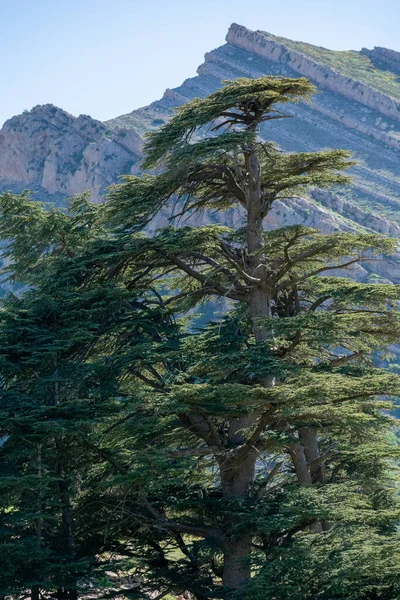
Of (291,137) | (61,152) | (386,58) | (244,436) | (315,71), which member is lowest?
(244,436)

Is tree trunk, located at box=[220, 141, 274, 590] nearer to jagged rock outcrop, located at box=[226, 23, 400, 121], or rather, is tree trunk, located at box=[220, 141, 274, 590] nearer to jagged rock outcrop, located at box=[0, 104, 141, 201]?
jagged rock outcrop, located at box=[0, 104, 141, 201]

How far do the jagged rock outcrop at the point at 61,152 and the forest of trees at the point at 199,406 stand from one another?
317 ft

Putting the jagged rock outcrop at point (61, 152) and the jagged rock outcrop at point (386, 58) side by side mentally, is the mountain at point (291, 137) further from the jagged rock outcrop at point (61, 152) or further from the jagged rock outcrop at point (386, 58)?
the jagged rock outcrop at point (386, 58)

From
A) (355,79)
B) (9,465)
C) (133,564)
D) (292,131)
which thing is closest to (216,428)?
(133,564)

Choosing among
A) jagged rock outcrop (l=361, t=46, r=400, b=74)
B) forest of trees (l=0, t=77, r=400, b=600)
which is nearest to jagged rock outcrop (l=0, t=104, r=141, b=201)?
jagged rock outcrop (l=361, t=46, r=400, b=74)

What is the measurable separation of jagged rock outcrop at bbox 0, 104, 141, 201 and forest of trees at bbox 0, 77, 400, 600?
96535mm

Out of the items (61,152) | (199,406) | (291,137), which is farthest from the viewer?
(291,137)

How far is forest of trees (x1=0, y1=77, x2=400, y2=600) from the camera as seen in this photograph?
13930mm

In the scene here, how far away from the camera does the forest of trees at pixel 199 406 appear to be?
1393 centimetres

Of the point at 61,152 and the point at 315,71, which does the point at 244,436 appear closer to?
the point at 61,152

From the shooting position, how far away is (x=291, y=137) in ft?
424

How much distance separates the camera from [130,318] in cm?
1675

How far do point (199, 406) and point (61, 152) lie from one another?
366ft

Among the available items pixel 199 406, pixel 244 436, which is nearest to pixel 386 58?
pixel 244 436
